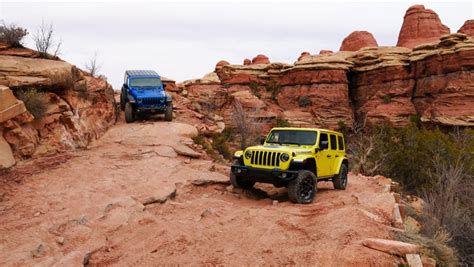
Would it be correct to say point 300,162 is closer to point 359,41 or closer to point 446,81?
point 446,81

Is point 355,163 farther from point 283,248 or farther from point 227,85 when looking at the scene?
point 227,85

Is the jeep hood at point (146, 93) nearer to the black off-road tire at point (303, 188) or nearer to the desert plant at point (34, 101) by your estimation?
the desert plant at point (34, 101)

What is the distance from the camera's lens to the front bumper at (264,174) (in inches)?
328

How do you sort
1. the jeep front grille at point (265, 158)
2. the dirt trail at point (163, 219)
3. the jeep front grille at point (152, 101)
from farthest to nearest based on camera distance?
the jeep front grille at point (152, 101)
the jeep front grille at point (265, 158)
the dirt trail at point (163, 219)

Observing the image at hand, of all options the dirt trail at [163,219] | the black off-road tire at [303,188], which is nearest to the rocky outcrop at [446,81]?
the dirt trail at [163,219]

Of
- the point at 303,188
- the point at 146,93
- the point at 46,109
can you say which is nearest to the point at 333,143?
the point at 303,188

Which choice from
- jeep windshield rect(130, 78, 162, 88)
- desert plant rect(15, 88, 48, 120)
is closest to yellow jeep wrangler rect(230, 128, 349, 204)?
desert plant rect(15, 88, 48, 120)

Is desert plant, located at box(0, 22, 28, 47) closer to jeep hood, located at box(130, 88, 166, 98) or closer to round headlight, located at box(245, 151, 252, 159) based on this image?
jeep hood, located at box(130, 88, 166, 98)

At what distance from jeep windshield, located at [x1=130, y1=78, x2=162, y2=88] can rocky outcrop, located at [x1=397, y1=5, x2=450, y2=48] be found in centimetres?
5527

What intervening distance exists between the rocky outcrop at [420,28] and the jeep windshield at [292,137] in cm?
5879

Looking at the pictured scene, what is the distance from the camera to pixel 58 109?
1129 centimetres

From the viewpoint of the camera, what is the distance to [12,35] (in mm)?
12242

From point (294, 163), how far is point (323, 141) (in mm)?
1656

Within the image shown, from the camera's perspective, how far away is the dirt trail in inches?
199
